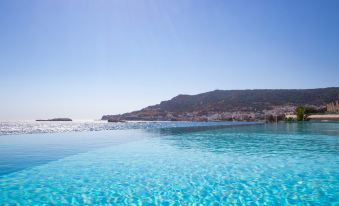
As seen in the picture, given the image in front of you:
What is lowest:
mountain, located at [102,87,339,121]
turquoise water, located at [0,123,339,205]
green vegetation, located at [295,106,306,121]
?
turquoise water, located at [0,123,339,205]

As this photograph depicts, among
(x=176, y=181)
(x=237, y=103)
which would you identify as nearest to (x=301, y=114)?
(x=237, y=103)

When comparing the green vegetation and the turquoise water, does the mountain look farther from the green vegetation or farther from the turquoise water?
the turquoise water

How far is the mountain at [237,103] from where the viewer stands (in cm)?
11664

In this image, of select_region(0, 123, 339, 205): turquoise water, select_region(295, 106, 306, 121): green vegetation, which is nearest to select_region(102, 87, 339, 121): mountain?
select_region(295, 106, 306, 121): green vegetation

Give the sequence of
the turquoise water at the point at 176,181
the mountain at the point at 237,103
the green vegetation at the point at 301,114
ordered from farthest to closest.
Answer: the mountain at the point at 237,103
the green vegetation at the point at 301,114
the turquoise water at the point at 176,181

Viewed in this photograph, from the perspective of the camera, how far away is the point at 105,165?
13367 millimetres

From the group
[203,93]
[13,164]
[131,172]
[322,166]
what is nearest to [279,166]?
[322,166]

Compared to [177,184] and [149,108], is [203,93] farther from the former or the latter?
[177,184]

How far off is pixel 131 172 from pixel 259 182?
5256 mm

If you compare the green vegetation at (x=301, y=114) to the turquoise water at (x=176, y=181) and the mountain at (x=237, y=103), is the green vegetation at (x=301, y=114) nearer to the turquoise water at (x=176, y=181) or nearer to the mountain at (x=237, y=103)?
the mountain at (x=237, y=103)

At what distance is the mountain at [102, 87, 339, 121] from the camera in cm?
11664

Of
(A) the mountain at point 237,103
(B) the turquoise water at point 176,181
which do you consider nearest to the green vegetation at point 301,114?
(A) the mountain at point 237,103

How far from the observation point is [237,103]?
14275cm

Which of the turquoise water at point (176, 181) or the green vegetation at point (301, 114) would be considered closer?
the turquoise water at point (176, 181)
